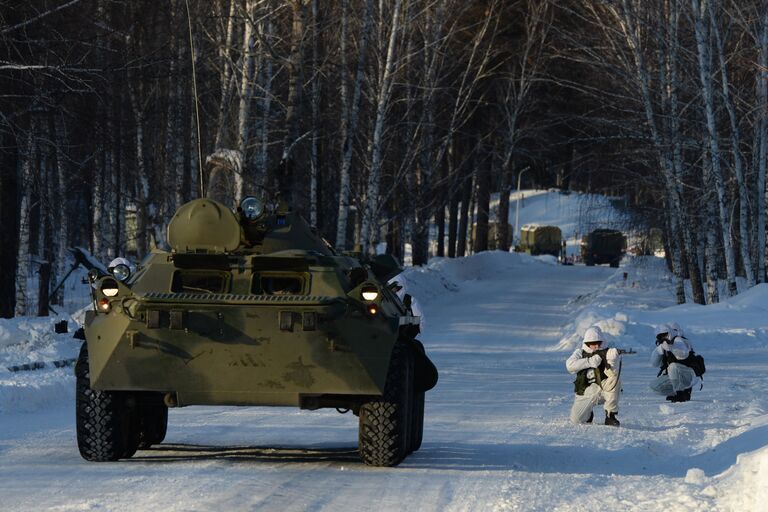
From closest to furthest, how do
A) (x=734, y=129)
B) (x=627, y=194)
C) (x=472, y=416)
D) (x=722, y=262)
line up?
(x=472, y=416)
(x=734, y=129)
(x=627, y=194)
(x=722, y=262)

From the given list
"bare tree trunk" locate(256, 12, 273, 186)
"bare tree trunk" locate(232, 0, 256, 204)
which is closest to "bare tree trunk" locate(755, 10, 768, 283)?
"bare tree trunk" locate(256, 12, 273, 186)

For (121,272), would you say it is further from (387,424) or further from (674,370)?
(674,370)

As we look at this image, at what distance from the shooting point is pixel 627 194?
123ft

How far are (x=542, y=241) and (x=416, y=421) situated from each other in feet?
253

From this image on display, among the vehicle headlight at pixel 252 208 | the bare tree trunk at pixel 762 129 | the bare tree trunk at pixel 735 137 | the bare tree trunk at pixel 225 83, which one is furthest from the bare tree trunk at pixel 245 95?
the vehicle headlight at pixel 252 208

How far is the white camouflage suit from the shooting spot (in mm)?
17531

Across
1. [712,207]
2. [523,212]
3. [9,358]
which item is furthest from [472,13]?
[523,212]

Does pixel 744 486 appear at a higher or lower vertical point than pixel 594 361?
lower

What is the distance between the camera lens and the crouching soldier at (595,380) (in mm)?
14445

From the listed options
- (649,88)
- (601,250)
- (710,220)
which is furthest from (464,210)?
(710,220)

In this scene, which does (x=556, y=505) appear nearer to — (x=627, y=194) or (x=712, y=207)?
(x=712, y=207)

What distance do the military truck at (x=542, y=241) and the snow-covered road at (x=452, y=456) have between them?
214ft

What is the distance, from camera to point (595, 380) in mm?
14531

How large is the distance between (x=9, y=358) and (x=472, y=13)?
35.1 metres
